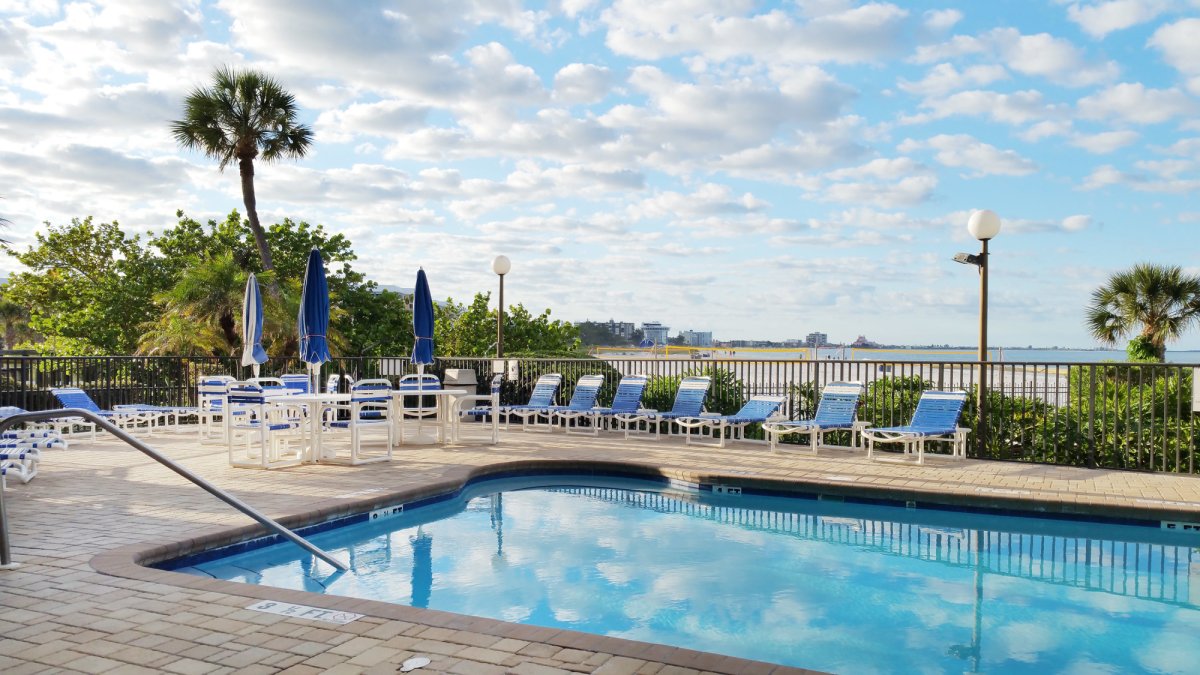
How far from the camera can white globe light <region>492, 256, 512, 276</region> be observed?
46.6 ft

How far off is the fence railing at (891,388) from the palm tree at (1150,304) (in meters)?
6.31

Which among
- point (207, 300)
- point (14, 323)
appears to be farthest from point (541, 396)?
point (14, 323)

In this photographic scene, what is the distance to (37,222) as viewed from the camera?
1165 inches

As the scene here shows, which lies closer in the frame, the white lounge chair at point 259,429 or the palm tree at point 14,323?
the white lounge chair at point 259,429

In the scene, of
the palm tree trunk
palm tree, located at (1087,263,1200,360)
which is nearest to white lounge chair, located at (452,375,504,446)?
the palm tree trunk

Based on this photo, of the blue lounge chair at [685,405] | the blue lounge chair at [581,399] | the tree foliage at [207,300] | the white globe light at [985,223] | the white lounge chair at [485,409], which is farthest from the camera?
the tree foliage at [207,300]

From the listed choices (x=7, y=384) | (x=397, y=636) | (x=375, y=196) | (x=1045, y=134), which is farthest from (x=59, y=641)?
(x=375, y=196)

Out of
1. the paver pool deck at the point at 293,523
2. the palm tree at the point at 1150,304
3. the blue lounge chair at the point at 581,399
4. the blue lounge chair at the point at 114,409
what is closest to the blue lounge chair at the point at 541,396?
the blue lounge chair at the point at 581,399

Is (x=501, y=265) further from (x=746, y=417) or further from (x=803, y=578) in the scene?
(x=803, y=578)

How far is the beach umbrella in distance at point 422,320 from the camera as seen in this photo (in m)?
10.7

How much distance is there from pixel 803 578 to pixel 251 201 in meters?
18.4

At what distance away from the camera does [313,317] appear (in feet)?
30.8

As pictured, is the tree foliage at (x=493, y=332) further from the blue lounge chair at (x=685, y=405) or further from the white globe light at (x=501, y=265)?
the blue lounge chair at (x=685, y=405)

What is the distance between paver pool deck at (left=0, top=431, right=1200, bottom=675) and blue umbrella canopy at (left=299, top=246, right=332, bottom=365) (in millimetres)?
1429
